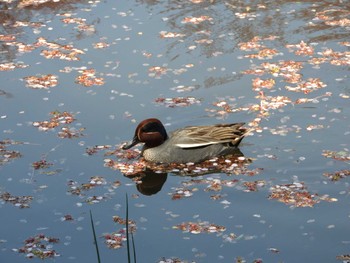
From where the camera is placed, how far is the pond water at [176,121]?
499 inches

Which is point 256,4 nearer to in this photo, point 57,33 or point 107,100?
point 57,33

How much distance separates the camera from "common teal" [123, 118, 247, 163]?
15352mm

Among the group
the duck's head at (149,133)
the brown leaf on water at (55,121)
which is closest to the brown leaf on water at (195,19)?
the brown leaf on water at (55,121)

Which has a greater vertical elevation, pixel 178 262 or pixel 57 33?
pixel 178 262

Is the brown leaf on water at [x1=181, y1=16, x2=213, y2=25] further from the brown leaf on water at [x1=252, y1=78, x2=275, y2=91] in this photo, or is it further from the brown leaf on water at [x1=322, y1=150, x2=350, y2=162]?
the brown leaf on water at [x1=322, y1=150, x2=350, y2=162]

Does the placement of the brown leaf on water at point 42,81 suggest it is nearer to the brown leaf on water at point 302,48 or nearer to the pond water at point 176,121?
the pond water at point 176,121

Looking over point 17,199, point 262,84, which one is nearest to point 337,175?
point 262,84

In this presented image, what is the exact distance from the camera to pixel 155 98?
57.0 feet

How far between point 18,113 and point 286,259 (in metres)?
7.32

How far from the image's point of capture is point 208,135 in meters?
15.5

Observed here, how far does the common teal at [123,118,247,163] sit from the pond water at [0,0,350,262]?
282 mm

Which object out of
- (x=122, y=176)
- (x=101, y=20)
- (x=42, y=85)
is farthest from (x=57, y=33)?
(x=122, y=176)

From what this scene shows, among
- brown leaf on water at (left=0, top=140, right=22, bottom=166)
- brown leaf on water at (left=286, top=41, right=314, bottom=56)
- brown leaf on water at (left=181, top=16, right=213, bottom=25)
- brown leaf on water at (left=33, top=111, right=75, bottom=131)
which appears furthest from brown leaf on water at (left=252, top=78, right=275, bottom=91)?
brown leaf on water at (left=0, top=140, right=22, bottom=166)

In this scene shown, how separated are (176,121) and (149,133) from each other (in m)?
1.34
